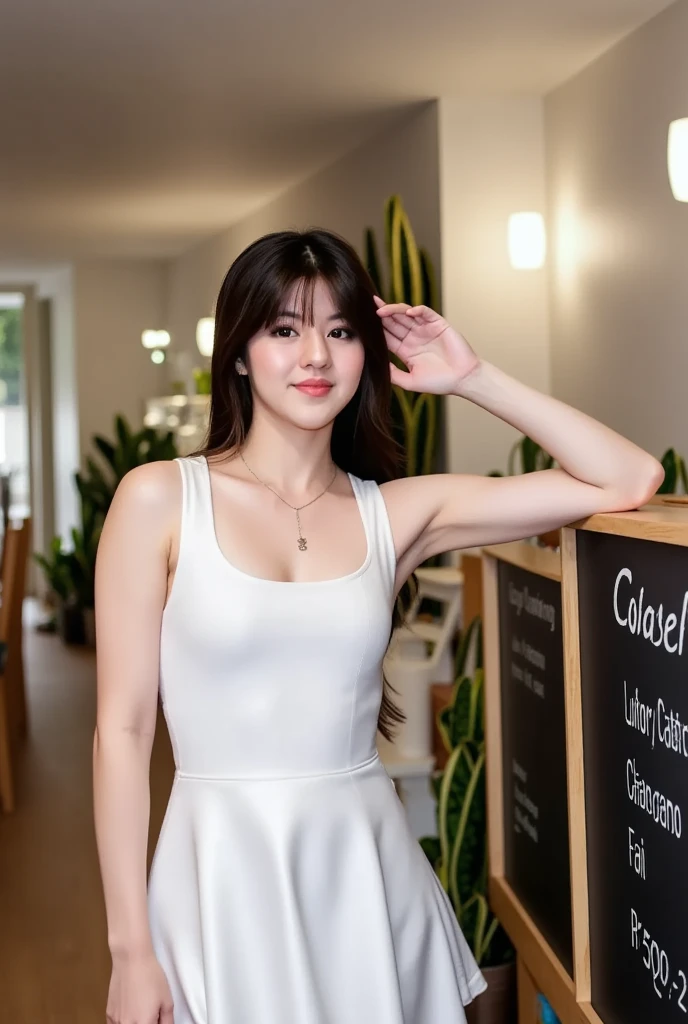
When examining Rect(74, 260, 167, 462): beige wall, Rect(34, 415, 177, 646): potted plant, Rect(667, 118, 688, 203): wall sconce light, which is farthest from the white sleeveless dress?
Rect(74, 260, 167, 462): beige wall

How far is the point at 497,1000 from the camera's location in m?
2.50

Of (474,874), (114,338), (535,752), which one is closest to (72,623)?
(114,338)

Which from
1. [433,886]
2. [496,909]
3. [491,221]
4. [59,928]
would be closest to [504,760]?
[496,909]

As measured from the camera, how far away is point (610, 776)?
154cm

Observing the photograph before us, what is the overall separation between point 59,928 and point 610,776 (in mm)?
2455

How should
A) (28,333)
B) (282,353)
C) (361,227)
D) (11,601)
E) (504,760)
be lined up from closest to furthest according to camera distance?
(282,353) → (504,760) → (11,601) → (361,227) → (28,333)

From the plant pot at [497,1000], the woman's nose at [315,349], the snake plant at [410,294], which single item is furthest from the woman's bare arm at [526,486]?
the snake plant at [410,294]

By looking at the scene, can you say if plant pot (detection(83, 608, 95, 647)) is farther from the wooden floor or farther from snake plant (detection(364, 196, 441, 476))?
snake plant (detection(364, 196, 441, 476))

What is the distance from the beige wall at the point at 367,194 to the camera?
16.3ft

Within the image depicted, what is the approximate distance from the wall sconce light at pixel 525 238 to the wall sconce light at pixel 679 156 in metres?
1.35

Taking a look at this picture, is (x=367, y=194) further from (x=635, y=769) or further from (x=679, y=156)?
(x=635, y=769)

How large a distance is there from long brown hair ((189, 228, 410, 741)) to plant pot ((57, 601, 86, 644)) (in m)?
7.23

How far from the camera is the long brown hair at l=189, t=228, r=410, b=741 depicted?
1485 mm

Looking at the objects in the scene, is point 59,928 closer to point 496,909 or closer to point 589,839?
point 496,909
